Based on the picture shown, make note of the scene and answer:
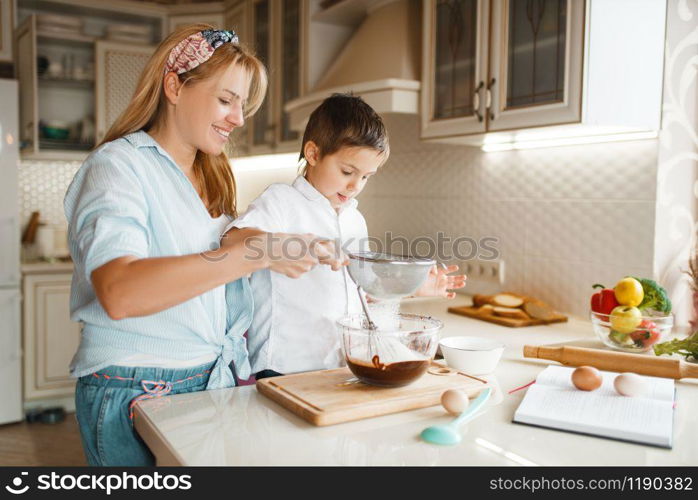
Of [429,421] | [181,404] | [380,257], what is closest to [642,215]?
[380,257]

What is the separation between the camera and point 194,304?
115 cm

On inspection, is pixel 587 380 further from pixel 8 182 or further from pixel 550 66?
pixel 8 182

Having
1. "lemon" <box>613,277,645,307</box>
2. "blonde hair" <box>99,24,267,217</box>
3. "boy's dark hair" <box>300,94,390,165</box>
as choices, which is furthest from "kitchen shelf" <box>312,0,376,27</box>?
"lemon" <box>613,277,645,307</box>

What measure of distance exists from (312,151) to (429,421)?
27.1 inches

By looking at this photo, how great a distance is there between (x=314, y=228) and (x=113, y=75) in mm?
2658

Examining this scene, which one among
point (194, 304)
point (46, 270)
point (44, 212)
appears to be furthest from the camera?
point (44, 212)

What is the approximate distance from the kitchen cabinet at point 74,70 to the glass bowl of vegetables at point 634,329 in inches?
118

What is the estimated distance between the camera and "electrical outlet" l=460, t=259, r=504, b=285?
238 centimetres

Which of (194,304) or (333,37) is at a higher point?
(333,37)

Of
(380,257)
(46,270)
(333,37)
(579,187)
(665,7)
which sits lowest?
(46,270)

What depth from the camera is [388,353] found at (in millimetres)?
1096

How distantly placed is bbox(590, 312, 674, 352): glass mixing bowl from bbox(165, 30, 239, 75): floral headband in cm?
117

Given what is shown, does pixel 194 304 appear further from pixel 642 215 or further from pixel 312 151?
pixel 642 215

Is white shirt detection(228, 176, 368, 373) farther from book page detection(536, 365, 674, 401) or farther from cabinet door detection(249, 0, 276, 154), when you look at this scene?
cabinet door detection(249, 0, 276, 154)
